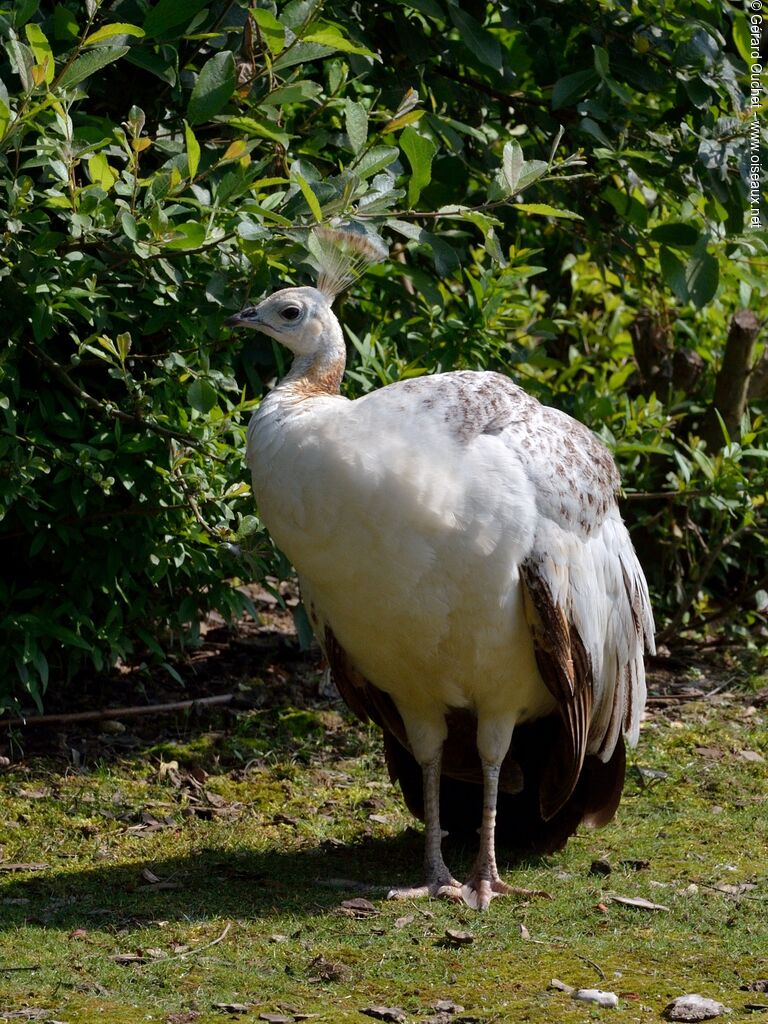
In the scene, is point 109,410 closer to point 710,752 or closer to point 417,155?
point 417,155

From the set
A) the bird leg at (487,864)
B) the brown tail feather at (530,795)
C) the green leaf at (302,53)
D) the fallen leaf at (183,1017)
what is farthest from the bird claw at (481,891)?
the green leaf at (302,53)

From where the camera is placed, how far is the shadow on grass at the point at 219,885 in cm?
452

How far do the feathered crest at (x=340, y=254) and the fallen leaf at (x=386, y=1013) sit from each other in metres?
2.51

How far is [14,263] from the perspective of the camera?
4.98 m

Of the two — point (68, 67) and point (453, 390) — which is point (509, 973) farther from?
point (68, 67)

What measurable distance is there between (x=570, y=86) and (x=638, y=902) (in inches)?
131

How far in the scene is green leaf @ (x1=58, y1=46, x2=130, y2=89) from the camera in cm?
435

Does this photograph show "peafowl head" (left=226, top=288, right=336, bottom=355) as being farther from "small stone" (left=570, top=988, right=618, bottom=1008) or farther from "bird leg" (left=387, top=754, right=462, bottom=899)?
"small stone" (left=570, top=988, right=618, bottom=1008)

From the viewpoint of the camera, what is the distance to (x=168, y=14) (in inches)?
183

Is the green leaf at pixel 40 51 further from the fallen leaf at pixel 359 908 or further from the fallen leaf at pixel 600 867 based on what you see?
the fallen leaf at pixel 600 867

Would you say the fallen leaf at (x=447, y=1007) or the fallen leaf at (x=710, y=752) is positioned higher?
the fallen leaf at (x=447, y=1007)

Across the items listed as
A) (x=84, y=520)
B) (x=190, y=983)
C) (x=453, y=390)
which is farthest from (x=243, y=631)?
(x=190, y=983)

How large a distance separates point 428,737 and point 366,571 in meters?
0.94

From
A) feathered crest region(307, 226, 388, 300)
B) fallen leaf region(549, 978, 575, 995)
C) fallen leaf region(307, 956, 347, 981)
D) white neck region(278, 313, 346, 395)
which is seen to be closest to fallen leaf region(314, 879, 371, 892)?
fallen leaf region(307, 956, 347, 981)
